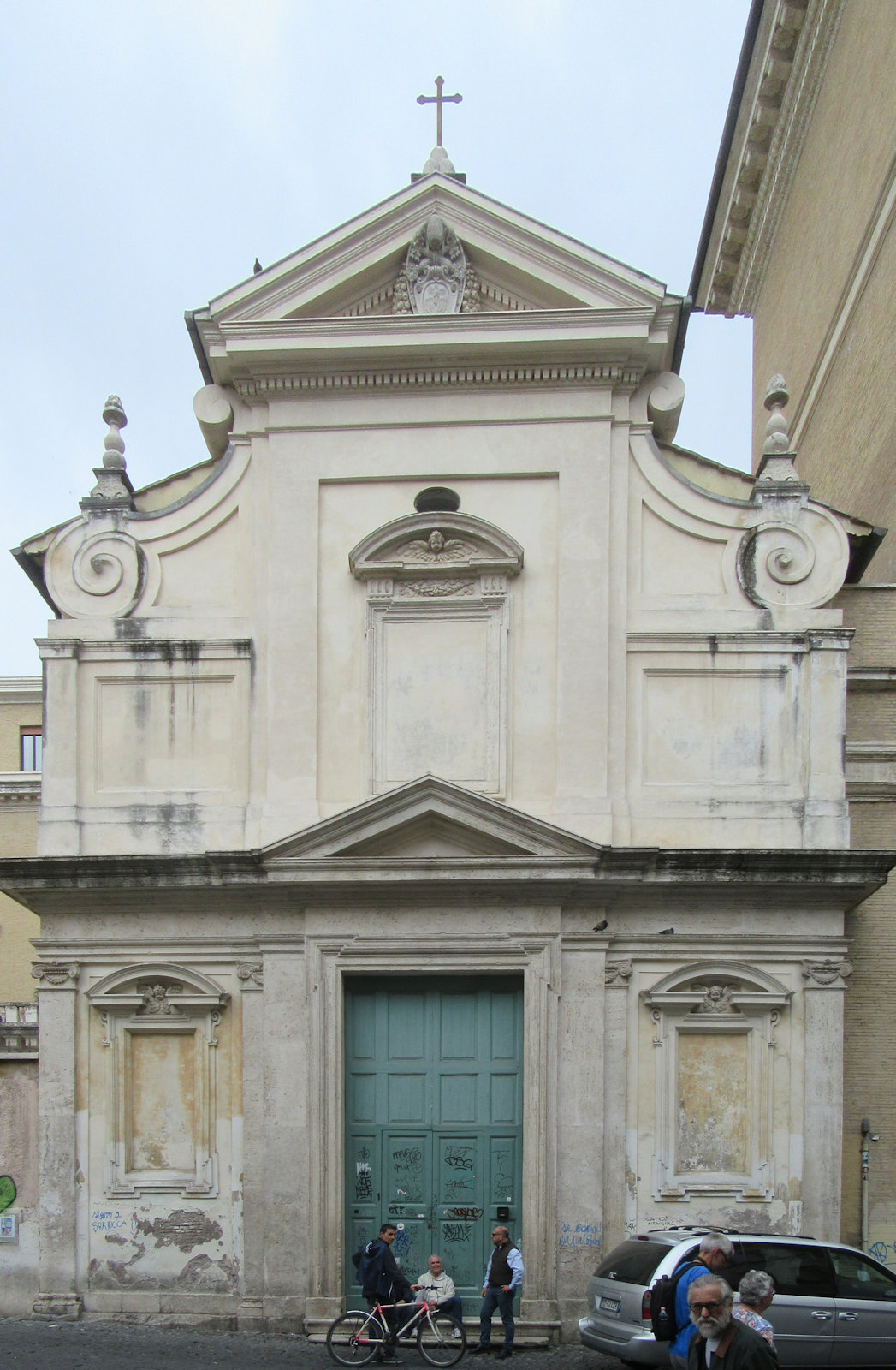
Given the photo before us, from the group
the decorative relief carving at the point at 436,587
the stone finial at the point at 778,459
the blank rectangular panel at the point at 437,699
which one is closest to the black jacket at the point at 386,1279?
the blank rectangular panel at the point at 437,699

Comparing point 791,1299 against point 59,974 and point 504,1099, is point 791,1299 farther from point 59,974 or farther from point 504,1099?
point 59,974

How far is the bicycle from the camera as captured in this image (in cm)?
1322

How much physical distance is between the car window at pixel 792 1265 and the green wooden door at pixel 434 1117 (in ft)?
10.2

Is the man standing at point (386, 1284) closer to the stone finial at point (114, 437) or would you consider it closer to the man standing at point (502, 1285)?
the man standing at point (502, 1285)

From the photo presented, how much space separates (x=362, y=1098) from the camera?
1505 cm

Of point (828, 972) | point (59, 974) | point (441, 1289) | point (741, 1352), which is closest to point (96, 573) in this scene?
point (59, 974)

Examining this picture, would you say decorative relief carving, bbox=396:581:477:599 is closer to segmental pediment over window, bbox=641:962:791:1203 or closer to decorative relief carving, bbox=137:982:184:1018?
segmental pediment over window, bbox=641:962:791:1203

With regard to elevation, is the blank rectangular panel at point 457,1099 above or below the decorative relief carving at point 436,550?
below

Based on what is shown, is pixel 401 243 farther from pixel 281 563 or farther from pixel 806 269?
pixel 806 269

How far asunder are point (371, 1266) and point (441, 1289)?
703mm

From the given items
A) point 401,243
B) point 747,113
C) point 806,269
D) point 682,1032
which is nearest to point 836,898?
point 682,1032

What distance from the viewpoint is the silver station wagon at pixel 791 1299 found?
11914 millimetres

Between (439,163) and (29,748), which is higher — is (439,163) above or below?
above

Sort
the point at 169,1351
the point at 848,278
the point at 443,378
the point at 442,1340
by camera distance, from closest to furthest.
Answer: the point at 442,1340 → the point at 169,1351 → the point at 443,378 → the point at 848,278
